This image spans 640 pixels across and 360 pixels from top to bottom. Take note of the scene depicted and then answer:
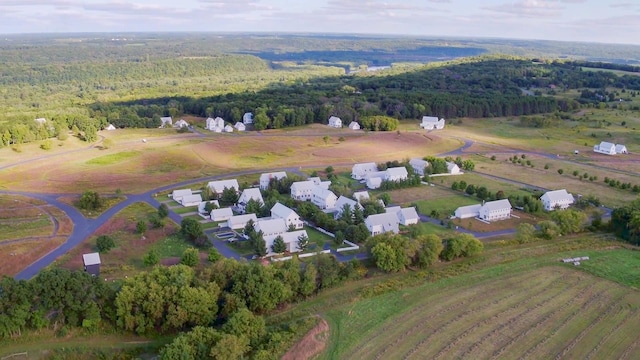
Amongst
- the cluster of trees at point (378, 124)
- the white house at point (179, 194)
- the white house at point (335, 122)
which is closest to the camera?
the white house at point (179, 194)

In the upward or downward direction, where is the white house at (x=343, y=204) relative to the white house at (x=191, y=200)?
upward

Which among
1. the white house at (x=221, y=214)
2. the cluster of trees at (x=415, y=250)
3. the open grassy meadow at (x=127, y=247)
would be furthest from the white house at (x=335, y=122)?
the cluster of trees at (x=415, y=250)

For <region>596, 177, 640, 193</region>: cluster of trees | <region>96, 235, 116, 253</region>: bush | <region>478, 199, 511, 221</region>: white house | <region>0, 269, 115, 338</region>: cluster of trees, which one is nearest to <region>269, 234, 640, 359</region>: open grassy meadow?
<region>478, 199, 511, 221</region>: white house

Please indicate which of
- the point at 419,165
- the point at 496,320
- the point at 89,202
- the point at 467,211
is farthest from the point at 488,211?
the point at 89,202

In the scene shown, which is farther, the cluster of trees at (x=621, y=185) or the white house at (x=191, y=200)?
the cluster of trees at (x=621, y=185)

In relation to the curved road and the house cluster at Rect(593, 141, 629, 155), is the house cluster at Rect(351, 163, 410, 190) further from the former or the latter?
the house cluster at Rect(593, 141, 629, 155)

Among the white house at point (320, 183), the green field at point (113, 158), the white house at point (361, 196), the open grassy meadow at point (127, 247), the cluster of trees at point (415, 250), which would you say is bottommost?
the green field at point (113, 158)

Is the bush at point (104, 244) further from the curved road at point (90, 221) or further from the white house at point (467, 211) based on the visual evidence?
the white house at point (467, 211)
